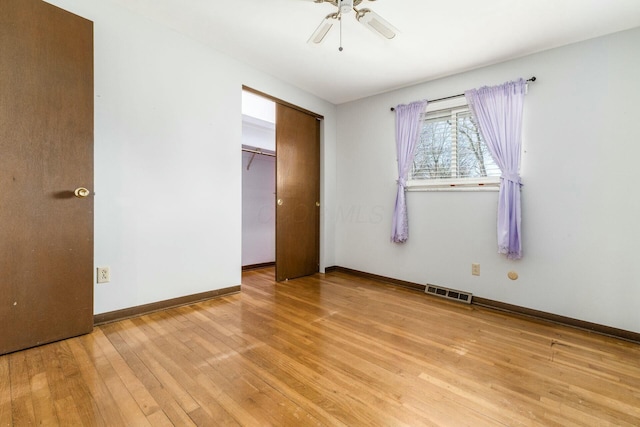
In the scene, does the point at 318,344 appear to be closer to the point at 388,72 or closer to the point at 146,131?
the point at 146,131

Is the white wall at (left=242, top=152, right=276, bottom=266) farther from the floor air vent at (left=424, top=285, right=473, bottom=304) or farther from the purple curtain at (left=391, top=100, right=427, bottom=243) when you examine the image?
the floor air vent at (left=424, top=285, right=473, bottom=304)

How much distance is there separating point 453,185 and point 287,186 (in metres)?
1.95

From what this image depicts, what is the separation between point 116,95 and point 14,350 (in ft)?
5.99

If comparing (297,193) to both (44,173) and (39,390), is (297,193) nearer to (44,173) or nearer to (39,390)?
(44,173)

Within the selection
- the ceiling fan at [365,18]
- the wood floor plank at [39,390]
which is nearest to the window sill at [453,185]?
the ceiling fan at [365,18]

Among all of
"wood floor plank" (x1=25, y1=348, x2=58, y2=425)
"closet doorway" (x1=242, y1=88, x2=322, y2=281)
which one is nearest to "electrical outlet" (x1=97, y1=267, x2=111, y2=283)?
"wood floor plank" (x1=25, y1=348, x2=58, y2=425)

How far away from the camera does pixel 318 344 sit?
6.19 feet

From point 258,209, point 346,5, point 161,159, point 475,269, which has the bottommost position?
point 475,269

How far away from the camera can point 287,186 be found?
3543mm

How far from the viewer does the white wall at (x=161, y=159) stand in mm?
2096

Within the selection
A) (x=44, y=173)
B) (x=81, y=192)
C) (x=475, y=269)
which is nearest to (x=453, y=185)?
(x=475, y=269)

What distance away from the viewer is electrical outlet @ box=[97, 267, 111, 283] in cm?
207

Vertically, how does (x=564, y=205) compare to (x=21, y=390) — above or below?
above

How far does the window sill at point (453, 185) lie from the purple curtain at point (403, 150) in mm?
141
